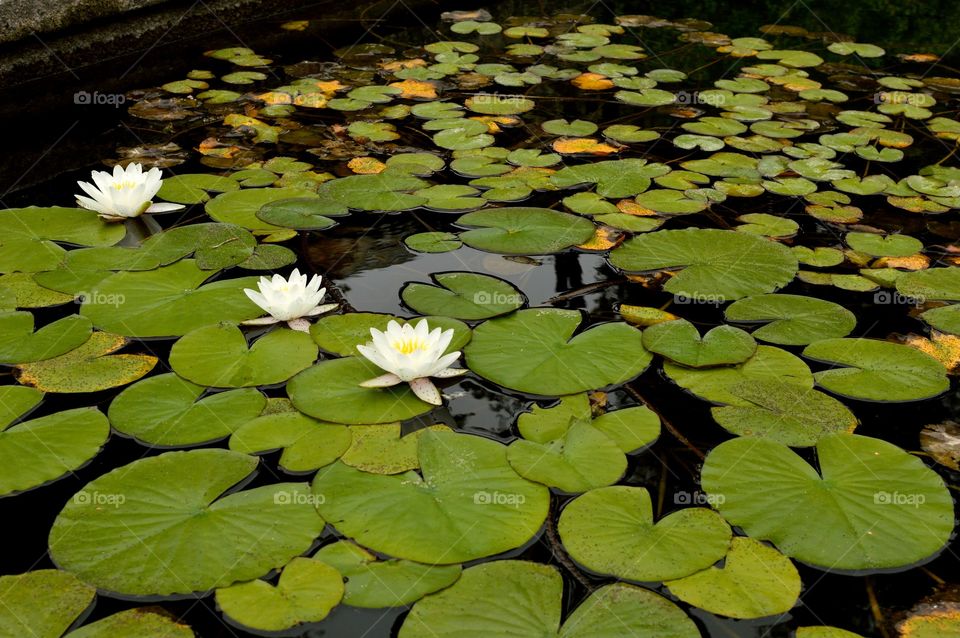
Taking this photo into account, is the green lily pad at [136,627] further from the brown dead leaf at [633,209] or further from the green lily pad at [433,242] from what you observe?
the brown dead leaf at [633,209]

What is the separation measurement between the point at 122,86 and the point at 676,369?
3890 mm

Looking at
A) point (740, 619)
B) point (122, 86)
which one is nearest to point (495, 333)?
point (740, 619)

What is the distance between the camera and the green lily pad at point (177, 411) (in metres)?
2.01

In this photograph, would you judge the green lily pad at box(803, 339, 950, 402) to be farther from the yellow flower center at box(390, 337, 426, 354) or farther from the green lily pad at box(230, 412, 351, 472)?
the green lily pad at box(230, 412, 351, 472)

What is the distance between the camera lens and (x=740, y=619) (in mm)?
1573

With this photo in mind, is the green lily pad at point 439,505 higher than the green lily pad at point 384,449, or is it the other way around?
the green lily pad at point 384,449

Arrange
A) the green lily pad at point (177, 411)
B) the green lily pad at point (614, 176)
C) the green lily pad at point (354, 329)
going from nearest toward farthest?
the green lily pad at point (177, 411)
the green lily pad at point (354, 329)
the green lily pad at point (614, 176)

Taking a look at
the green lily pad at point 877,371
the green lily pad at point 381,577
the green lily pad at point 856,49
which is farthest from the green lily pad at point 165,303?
the green lily pad at point 856,49

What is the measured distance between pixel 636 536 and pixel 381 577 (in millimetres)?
558

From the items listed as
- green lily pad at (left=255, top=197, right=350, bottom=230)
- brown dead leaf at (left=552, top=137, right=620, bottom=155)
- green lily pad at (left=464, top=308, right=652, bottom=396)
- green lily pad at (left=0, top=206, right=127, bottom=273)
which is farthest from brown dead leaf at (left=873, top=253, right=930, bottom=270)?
green lily pad at (left=0, top=206, right=127, bottom=273)

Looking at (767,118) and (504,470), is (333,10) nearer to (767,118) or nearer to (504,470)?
(767,118)

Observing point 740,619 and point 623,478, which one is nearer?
point 740,619

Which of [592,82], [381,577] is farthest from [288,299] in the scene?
[592,82]

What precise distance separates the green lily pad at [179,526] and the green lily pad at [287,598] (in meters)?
0.03
